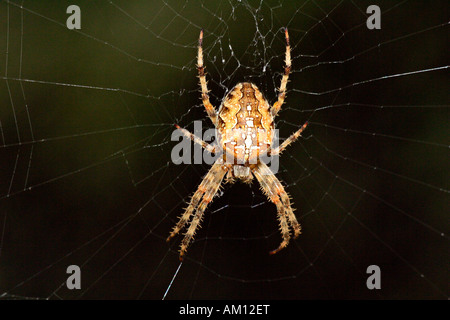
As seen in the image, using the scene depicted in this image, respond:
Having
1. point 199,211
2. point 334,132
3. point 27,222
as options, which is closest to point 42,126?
point 27,222

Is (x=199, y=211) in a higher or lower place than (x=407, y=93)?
lower

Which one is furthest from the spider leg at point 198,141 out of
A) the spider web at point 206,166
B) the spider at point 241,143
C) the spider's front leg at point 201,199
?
the spider web at point 206,166

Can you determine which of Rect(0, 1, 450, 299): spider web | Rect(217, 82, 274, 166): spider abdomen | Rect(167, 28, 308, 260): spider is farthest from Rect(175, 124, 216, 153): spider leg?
Rect(0, 1, 450, 299): spider web

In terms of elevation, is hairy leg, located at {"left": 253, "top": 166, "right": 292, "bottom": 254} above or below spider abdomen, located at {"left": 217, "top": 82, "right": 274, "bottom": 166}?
below

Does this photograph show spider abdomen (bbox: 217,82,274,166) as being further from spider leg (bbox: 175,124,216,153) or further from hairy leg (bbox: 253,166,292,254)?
hairy leg (bbox: 253,166,292,254)

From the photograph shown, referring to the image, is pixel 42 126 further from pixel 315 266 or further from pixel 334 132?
pixel 315 266

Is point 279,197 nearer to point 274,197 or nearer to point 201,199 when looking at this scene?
point 274,197

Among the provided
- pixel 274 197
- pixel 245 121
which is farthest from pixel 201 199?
pixel 245 121
